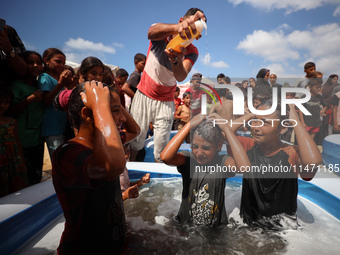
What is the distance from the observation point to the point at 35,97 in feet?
7.98

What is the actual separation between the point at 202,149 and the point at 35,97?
80.7 inches

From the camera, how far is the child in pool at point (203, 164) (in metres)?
1.74

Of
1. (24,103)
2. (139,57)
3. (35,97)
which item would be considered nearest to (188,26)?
(35,97)

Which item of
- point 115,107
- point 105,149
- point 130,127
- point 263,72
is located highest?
point 263,72

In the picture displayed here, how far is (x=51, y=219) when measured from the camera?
7.27ft

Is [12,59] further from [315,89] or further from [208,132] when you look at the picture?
[315,89]

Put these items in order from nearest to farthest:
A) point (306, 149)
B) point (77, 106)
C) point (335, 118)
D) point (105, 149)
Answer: point (105, 149) < point (77, 106) < point (306, 149) < point (335, 118)

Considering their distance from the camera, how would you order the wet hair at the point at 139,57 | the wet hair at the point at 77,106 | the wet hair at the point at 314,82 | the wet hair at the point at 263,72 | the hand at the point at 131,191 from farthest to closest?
the wet hair at the point at 263,72 < the wet hair at the point at 139,57 < the wet hair at the point at 314,82 < the hand at the point at 131,191 < the wet hair at the point at 77,106

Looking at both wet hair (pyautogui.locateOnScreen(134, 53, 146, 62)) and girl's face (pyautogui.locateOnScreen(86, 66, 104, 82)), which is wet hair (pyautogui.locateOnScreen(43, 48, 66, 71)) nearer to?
girl's face (pyautogui.locateOnScreen(86, 66, 104, 82))

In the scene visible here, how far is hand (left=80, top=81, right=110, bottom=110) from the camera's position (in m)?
1.04

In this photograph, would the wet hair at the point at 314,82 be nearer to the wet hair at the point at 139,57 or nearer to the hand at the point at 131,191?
the hand at the point at 131,191

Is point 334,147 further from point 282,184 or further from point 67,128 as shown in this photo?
point 67,128

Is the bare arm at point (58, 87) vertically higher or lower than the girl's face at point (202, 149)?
higher

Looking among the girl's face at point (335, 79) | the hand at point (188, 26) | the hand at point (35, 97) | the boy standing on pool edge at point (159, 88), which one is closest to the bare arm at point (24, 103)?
the hand at point (35, 97)
